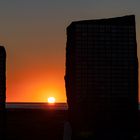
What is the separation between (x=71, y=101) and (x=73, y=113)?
2866 mm

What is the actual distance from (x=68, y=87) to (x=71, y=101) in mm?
3350

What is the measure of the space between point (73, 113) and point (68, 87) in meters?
6.19

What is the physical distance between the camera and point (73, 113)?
199750mm

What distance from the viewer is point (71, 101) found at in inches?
7854

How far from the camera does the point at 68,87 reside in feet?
655
